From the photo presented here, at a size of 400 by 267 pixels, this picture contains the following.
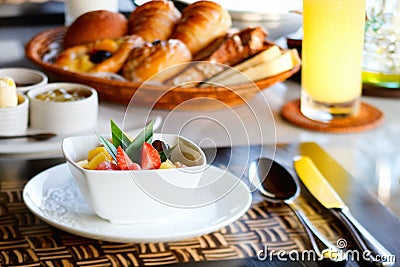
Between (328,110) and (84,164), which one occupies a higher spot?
(84,164)

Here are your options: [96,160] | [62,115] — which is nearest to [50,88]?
[62,115]

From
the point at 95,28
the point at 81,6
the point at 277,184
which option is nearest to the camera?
the point at 277,184

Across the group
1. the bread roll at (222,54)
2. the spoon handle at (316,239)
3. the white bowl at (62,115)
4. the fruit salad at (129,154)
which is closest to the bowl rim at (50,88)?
the white bowl at (62,115)

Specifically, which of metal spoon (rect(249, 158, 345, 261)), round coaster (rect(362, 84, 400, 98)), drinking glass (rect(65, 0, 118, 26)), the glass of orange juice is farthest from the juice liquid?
drinking glass (rect(65, 0, 118, 26))

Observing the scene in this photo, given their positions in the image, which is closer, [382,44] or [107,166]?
[107,166]

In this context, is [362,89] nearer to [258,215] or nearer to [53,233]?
[258,215]

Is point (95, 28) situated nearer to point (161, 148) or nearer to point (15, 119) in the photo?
point (15, 119)

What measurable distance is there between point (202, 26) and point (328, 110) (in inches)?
11.2

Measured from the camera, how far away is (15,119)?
39.5 inches

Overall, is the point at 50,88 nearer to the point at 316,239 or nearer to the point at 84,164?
the point at 84,164

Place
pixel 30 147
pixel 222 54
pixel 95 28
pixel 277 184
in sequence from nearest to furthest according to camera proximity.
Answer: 1. pixel 277 184
2. pixel 30 147
3. pixel 222 54
4. pixel 95 28

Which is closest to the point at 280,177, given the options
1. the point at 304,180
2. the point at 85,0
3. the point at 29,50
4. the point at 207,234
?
the point at 304,180

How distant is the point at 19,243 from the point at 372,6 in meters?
0.76

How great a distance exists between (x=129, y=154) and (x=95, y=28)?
63 cm
